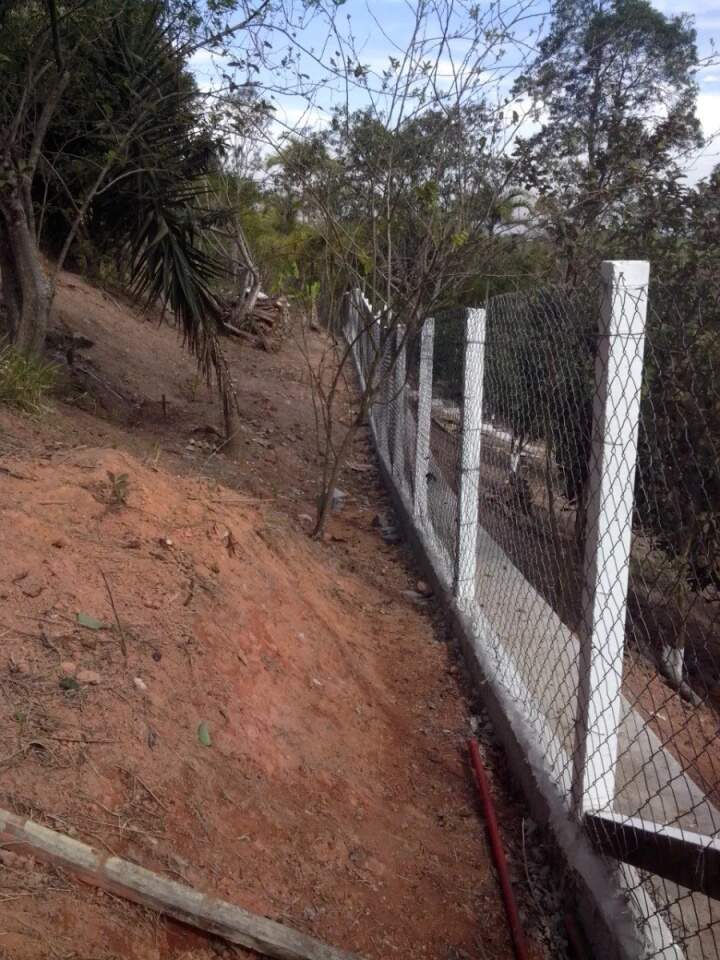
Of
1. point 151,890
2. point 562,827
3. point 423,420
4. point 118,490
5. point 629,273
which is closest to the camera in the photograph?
point 151,890

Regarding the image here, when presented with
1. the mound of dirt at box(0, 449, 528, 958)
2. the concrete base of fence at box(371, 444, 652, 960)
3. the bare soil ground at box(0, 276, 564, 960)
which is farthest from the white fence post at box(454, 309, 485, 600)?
the mound of dirt at box(0, 449, 528, 958)

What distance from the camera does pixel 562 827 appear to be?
10.2ft

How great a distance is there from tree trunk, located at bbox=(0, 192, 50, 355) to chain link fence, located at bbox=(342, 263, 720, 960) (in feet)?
9.64

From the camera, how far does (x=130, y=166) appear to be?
26.6 feet

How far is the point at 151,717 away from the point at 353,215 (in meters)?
4.87

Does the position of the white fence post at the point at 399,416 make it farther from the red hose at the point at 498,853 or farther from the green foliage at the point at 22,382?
the red hose at the point at 498,853

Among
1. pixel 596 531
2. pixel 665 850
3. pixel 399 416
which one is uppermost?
pixel 596 531

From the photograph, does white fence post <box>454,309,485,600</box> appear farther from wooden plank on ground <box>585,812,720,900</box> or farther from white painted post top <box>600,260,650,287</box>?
wooden plank on ground <box>585,812,720,900</box>

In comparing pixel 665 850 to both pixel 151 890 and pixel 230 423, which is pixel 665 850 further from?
pixel 230 423

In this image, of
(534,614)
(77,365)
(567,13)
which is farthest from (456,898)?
(77,365)

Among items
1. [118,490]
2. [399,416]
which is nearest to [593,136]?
[399,416]

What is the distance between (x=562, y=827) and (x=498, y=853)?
12.0 inches

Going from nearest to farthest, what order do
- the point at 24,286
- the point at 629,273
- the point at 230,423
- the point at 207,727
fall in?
the point at 629,273, the point at 207,727, the point at 24,286, the point at 230,423

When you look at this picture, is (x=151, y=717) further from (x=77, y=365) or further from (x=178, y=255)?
(x=77, y=365)
